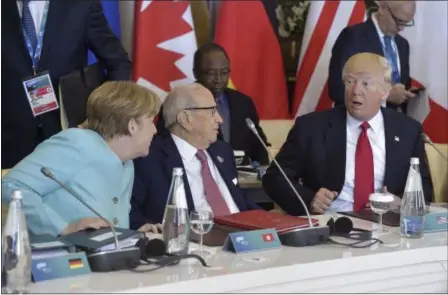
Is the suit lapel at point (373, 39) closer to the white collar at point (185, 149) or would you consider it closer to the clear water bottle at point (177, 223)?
the white collar at point (185, 149)

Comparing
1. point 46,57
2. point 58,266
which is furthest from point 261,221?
point 46,57

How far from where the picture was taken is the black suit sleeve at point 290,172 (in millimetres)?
3746

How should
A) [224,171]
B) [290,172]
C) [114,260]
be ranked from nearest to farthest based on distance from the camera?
1. [114,260]
2. [224,171]
3. [290,172]

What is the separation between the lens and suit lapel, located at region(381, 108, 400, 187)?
12.2ft

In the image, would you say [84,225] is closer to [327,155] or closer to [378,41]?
[327,155]

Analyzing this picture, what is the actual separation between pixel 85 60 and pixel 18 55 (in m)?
0.37

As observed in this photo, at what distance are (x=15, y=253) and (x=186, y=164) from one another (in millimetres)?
1341

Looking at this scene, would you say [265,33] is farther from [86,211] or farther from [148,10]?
[86,211]

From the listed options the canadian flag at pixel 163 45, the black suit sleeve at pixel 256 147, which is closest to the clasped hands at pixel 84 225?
the black suit sleeve at pixel 256 147

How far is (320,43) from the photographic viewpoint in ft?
19.0

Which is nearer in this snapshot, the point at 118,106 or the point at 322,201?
the point at 118,106

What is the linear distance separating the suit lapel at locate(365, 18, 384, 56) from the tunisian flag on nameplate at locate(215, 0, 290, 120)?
0.82m

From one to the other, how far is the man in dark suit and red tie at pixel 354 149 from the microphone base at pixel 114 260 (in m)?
1.35

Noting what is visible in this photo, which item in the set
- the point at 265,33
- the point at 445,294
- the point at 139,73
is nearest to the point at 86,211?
the point at 445,294
